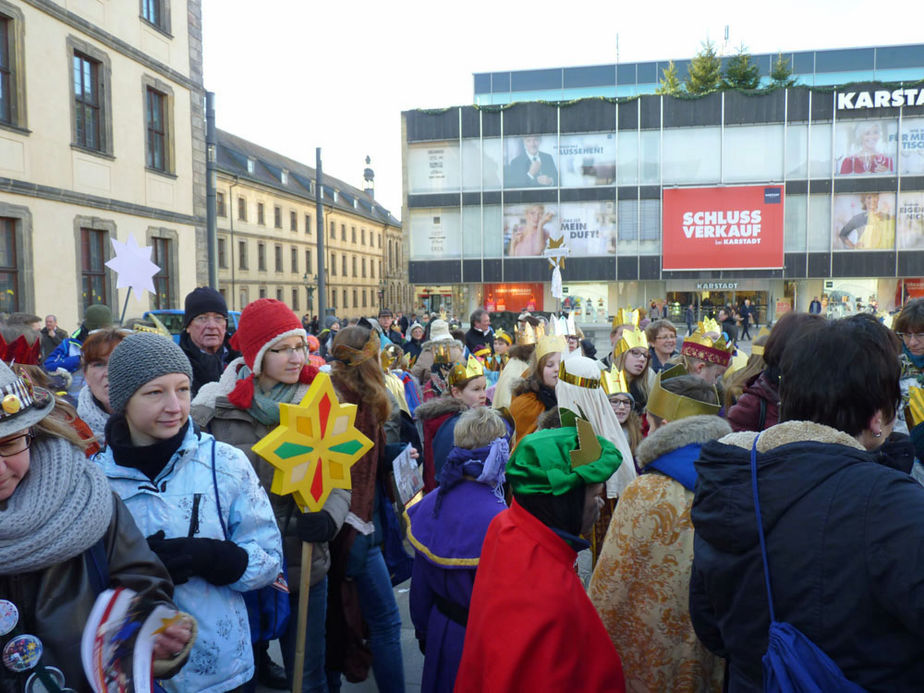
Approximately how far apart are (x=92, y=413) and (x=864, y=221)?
3567 cm

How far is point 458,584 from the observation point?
2.52 meters

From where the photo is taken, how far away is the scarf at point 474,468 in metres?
2.62

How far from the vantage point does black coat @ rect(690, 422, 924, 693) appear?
131 centimetres

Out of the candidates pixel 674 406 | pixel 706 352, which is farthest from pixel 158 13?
pixel 674 406

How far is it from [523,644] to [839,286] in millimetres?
36668

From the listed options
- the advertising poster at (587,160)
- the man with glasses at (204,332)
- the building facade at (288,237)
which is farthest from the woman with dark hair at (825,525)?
the building facade at (288,237)

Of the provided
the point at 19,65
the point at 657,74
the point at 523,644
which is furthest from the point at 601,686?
the point at 657,74

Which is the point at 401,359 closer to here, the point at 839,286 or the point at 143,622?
the point at 143,622

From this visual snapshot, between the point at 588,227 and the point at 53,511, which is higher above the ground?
the point at 588,227

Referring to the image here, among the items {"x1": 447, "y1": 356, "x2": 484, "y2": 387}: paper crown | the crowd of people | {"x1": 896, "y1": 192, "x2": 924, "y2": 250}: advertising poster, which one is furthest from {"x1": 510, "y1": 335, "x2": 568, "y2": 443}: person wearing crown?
{"x1": 896, "y1": 192, "x2": 924, "y2": 250}: advertising poster

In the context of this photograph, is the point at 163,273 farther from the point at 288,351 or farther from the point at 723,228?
the point at 723,228

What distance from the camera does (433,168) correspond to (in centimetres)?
3369

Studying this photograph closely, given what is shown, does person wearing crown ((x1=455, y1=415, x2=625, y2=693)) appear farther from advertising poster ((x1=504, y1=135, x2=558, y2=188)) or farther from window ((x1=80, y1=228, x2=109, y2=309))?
advertising poster ((x1=504, y1=135, x2=558, y2=188))

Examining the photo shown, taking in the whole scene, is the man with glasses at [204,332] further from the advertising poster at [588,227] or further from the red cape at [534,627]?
the advertising poster at [588,227]
